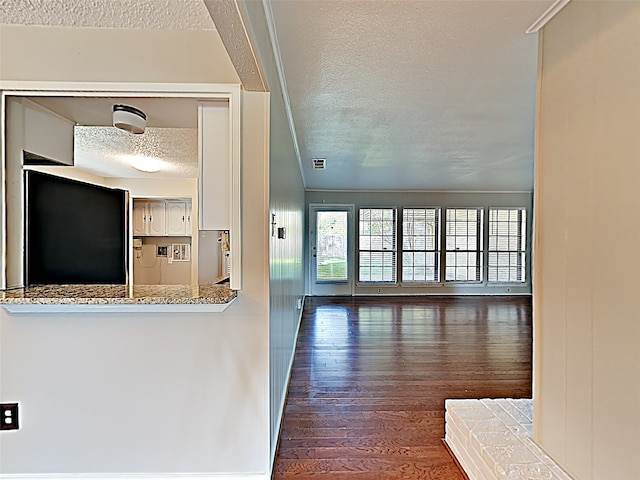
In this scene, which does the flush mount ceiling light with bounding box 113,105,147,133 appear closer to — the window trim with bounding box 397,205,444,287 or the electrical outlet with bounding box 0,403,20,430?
the electrical outlet with bounding box 0,403,20,430

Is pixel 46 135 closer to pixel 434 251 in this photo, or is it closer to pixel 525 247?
pixel 434 251

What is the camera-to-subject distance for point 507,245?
316 inches

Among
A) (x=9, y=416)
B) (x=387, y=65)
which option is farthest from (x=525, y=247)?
(x=9, y=416)

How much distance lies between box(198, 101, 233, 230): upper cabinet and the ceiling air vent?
114 inches

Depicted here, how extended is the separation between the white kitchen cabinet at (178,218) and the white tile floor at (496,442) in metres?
4.83

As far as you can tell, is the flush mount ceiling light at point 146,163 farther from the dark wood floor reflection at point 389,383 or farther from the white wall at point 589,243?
the white wall at point 589,243

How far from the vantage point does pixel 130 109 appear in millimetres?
2207

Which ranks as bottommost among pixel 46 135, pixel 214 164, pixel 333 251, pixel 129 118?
pixel 333 251

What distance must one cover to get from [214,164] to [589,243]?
1.65m

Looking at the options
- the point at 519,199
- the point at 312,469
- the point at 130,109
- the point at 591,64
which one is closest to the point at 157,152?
the point at 130,109

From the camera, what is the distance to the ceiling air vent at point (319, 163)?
15.5ft

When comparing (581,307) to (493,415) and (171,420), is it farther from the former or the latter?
(171,420)

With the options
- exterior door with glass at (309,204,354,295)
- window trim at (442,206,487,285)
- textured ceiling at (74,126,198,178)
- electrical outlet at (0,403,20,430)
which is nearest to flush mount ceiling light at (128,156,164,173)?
textured ceiling at (74,126,198,178)

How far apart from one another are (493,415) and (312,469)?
1.00 m
